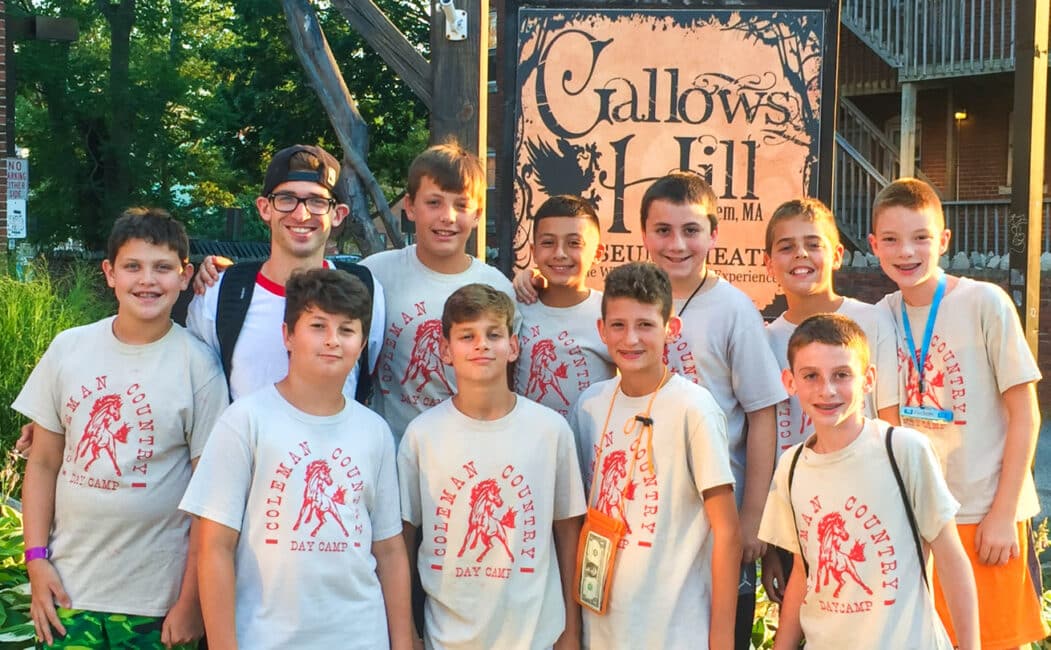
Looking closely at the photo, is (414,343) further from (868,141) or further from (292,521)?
(868,141)

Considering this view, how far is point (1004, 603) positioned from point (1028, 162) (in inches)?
80.3

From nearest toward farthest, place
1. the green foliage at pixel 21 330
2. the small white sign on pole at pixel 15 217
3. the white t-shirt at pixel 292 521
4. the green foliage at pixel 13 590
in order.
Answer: the white t-shirt at pixel 292 521 → the green foliage at pixel 13 590 → the green foliage at pixel 21 330 → the small white sign on pole at pixel 15 217

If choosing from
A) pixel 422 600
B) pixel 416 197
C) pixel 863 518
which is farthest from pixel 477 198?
pixel 863 518

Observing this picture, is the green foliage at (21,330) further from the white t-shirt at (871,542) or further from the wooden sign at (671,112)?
the white t-shirt at (871,542)

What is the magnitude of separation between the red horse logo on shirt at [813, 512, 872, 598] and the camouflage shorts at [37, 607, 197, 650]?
1.66 m

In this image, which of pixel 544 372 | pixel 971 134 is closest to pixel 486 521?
pixel 544 372

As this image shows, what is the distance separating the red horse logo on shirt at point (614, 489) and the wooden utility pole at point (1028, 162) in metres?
2.21

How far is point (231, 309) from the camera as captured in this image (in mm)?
3021

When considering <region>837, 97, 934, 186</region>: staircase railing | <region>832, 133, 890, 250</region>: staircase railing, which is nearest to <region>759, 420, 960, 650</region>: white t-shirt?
→ <region>832, 133, 890, 250</region>: staircase railing

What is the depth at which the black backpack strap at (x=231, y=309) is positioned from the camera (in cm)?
300

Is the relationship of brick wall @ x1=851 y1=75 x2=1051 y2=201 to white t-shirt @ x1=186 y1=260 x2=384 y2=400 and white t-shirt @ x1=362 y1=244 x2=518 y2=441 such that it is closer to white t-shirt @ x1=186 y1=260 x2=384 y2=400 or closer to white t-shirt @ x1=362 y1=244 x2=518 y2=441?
white t-shirt @ x1=362 y1=244 x2=518 y2=441

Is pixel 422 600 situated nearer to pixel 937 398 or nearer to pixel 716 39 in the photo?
pixel 937 398

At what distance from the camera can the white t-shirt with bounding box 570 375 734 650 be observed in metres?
2.80

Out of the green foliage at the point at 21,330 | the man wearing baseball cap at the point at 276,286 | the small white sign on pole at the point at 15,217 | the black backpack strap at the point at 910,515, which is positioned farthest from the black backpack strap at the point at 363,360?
the small white sign on pole at the point at 15,217
